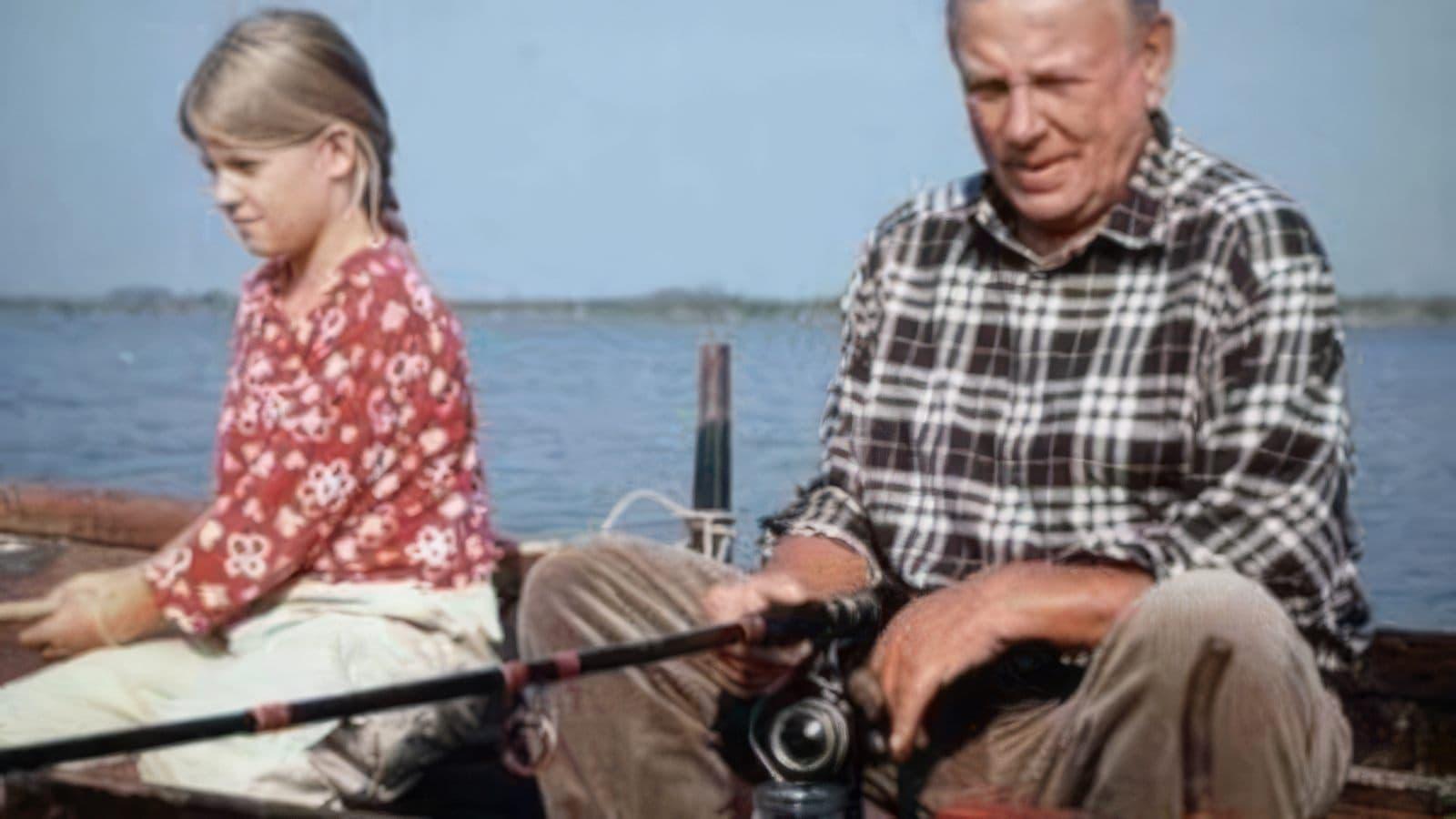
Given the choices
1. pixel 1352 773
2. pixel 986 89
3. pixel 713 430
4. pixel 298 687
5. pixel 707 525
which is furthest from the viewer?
pixel 713 430

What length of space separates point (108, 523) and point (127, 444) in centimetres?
1413

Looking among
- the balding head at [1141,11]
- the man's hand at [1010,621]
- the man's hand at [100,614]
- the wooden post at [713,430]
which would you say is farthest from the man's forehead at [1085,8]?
the wooden post at [713,430]

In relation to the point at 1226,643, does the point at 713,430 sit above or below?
below

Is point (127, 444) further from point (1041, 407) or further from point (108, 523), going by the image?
point (1041, 407)

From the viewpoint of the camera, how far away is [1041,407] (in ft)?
8.41

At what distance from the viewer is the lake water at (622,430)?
12289 mm

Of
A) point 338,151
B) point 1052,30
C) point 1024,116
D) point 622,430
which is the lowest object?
point 622,430

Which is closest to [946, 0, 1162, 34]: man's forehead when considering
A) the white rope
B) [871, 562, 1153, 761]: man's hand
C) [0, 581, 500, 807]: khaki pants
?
[871, 562, 1153, 761]: man's hand

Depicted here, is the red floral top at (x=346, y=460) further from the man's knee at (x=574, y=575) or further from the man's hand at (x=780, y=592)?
the man's hand at (x=780, y=592)

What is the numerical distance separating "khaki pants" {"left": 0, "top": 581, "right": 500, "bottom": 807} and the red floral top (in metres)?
0.06

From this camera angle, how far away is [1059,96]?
2.48 m

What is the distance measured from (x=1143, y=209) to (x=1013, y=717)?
0.68 meters

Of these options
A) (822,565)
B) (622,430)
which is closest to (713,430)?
(822,565)

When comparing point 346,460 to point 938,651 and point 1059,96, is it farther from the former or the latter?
point 1059,96
